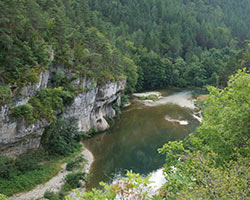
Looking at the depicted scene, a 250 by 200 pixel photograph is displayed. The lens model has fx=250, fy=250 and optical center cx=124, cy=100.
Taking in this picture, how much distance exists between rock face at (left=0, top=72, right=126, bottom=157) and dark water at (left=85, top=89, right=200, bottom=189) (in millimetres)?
2698

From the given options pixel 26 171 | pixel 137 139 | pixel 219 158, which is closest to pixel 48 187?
pixel 26 171

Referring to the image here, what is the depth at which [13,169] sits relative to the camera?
855 inches

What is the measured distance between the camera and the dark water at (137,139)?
2703 cm

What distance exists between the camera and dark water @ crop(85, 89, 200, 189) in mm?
27031

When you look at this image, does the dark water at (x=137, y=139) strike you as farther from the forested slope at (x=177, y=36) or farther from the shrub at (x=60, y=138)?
the forested slope at (x=177, y=36)

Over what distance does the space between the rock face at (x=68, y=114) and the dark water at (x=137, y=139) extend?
2698mm

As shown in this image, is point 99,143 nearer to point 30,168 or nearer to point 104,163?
point 104,163

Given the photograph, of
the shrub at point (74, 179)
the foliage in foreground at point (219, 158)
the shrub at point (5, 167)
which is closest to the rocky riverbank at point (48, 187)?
the shrub at point (74, 179)

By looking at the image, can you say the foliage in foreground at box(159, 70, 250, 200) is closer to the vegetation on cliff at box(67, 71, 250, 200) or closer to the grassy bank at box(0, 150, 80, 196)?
the vegetation on cliff at box(67, 71, 250, 200)

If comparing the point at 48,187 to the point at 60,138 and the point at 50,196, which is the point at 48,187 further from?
the point at 60,138

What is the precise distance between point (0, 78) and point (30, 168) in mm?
8467

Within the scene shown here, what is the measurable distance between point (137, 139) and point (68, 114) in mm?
10441

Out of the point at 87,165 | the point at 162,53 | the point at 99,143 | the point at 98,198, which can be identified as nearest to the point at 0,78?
the point at 87,165

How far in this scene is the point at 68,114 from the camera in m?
30.5
